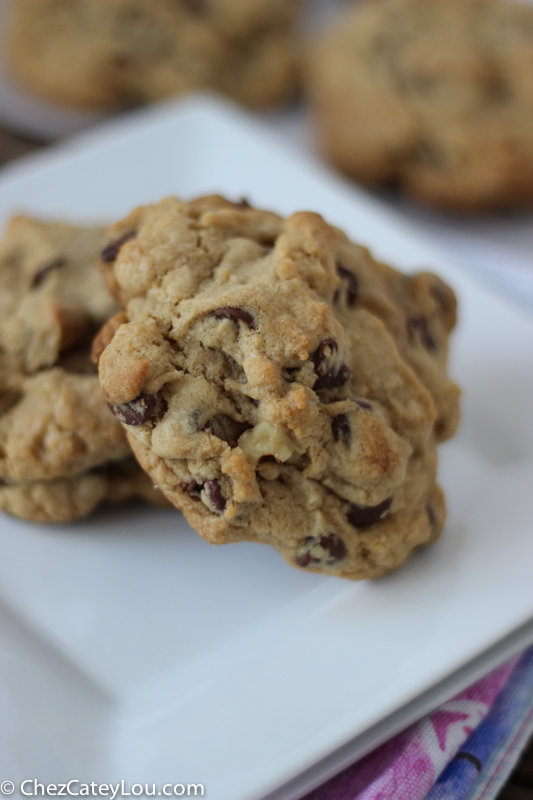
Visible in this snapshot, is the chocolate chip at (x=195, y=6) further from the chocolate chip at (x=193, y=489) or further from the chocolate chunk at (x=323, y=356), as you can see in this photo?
the chocolate chip at (x=193, y=489)

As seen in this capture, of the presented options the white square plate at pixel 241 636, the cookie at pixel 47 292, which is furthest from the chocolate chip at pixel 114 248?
the white square plate at pixel 241 636

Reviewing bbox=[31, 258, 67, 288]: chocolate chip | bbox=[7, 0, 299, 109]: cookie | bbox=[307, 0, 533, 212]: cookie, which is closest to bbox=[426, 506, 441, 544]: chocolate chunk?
bbox=[31, 258, 67, 288]: chocolate chip

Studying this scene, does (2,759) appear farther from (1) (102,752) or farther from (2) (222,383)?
(2) (222,383)

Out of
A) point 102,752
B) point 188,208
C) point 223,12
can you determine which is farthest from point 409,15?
point 102,752

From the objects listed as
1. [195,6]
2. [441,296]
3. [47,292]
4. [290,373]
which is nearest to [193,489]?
[290,373]

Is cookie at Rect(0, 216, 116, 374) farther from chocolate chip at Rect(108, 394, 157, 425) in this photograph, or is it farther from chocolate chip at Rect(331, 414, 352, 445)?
chocolate chip at Rect(331, 414, 352, 445)

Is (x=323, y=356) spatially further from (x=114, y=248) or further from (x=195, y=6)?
(x=195, y=6)
